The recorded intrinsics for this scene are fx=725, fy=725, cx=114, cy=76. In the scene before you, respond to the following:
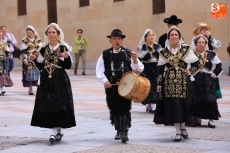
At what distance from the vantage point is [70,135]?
11875mm

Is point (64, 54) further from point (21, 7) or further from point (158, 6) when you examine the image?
point (21, 7)

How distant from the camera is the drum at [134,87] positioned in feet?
34.9

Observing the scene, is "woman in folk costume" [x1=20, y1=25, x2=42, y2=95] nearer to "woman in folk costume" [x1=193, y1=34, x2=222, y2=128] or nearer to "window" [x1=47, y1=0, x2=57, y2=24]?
"woman in folk costume" [x1=193, y1=34, x2=222, y2=128]

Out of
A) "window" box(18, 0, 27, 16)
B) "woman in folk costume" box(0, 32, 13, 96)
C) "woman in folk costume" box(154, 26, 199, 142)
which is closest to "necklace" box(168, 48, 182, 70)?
"woman in folk costume" box(154, 26, 199, 142)

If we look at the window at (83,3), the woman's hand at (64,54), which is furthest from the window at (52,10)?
the woman's hand at (64,54)

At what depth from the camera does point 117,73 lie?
11.1 metres

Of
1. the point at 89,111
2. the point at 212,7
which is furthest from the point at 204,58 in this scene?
the point at 212,7

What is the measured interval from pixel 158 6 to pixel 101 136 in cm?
1994

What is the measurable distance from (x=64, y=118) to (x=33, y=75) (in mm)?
9256

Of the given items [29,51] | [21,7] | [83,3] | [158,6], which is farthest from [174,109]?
[21,7]

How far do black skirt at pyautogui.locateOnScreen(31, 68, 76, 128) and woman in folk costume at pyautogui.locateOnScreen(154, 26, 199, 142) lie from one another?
1.43 meters

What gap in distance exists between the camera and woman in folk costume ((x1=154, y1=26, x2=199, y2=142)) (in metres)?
11.2

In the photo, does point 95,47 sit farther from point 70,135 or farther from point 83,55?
point 70,135

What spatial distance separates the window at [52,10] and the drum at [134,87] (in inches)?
1068
